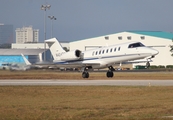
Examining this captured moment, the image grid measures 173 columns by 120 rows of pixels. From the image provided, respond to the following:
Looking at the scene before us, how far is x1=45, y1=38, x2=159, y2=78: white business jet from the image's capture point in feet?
152

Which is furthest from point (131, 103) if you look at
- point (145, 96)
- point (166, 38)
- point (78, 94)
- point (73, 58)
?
point (166, 38)

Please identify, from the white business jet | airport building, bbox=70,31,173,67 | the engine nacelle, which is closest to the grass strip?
the white business jet

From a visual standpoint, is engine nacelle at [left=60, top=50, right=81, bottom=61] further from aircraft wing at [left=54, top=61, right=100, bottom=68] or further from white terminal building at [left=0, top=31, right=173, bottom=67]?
white terminal building at [left=0, top=31, right=173, bottom=67]

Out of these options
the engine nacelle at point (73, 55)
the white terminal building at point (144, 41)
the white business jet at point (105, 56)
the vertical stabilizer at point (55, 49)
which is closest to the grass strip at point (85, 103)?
the white business jet at point (105, 56)

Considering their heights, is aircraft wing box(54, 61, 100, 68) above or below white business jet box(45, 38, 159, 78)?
below

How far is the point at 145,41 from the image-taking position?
10694cm

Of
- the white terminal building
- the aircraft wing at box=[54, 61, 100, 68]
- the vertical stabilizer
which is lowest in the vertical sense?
the aircraft wing at box=[54, 61, 100, 68]

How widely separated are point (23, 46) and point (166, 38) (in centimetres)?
6394

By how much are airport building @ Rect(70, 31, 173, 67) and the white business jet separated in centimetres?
5345

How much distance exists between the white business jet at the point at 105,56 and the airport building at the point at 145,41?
5345cm

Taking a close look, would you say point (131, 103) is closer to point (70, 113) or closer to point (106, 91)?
point (70, 113)

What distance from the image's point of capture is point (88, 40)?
→ 367 ft

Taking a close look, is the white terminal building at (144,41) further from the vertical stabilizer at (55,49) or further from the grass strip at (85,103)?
the grass strip at (85,103)

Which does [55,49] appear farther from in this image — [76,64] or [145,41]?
[145,41]
